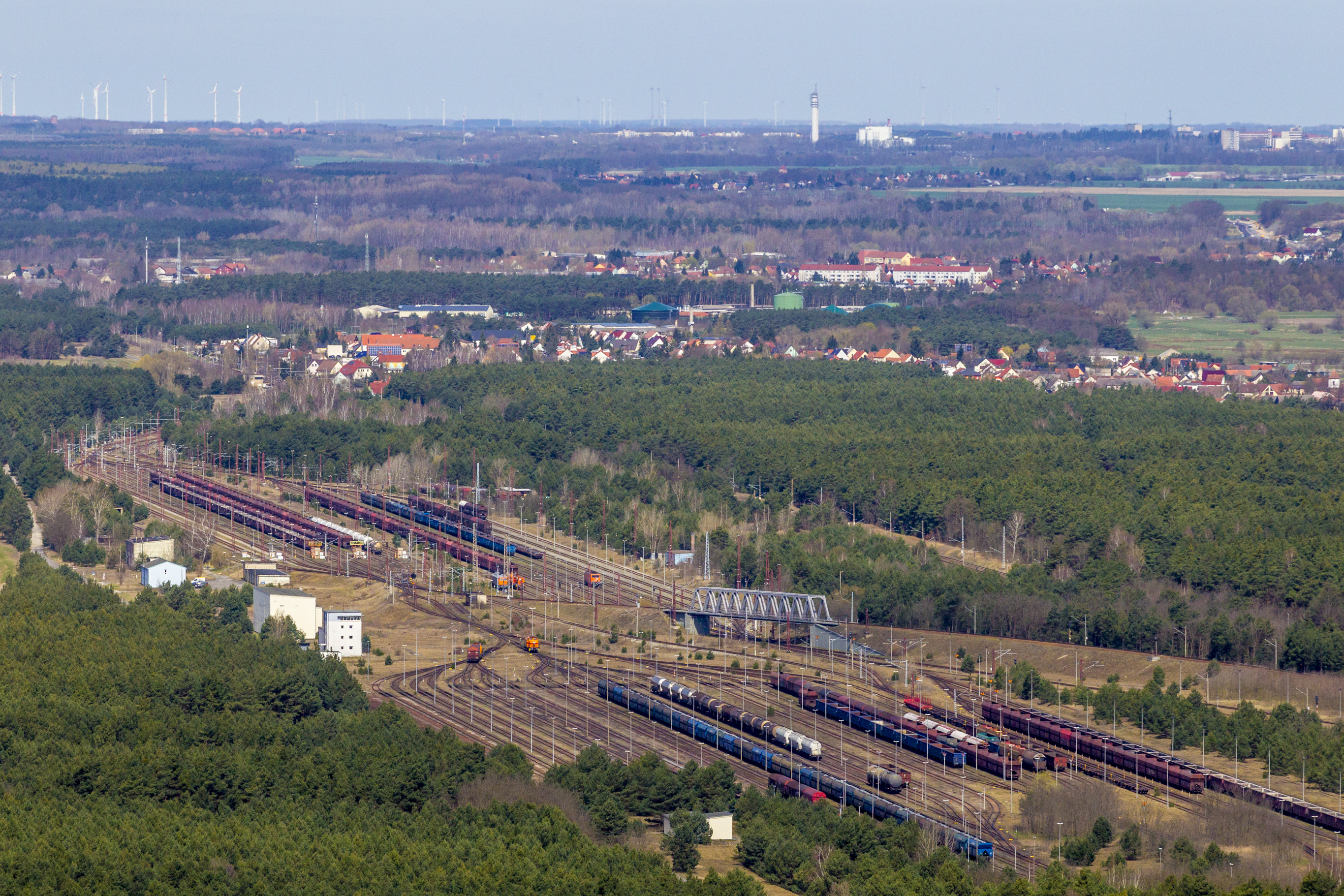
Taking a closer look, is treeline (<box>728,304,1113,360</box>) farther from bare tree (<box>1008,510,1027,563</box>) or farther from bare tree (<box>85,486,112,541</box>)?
bare tree (<box>85,486,112,541</box>)

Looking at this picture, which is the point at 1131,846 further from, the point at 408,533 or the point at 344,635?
the point at 408,533

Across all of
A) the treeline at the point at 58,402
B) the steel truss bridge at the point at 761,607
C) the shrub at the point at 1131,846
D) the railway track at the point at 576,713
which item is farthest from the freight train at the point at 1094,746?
the treeline at the point at 58,402

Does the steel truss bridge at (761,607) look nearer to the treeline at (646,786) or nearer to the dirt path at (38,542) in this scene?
the treeline at (646,786)

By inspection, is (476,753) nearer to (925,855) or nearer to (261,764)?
(261,764)

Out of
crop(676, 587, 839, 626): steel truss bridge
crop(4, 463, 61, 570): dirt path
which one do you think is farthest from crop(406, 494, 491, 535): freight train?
crop(4, 463, 61, 570): dirt path

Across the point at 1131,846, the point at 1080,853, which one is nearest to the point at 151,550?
the point at 1080,853
